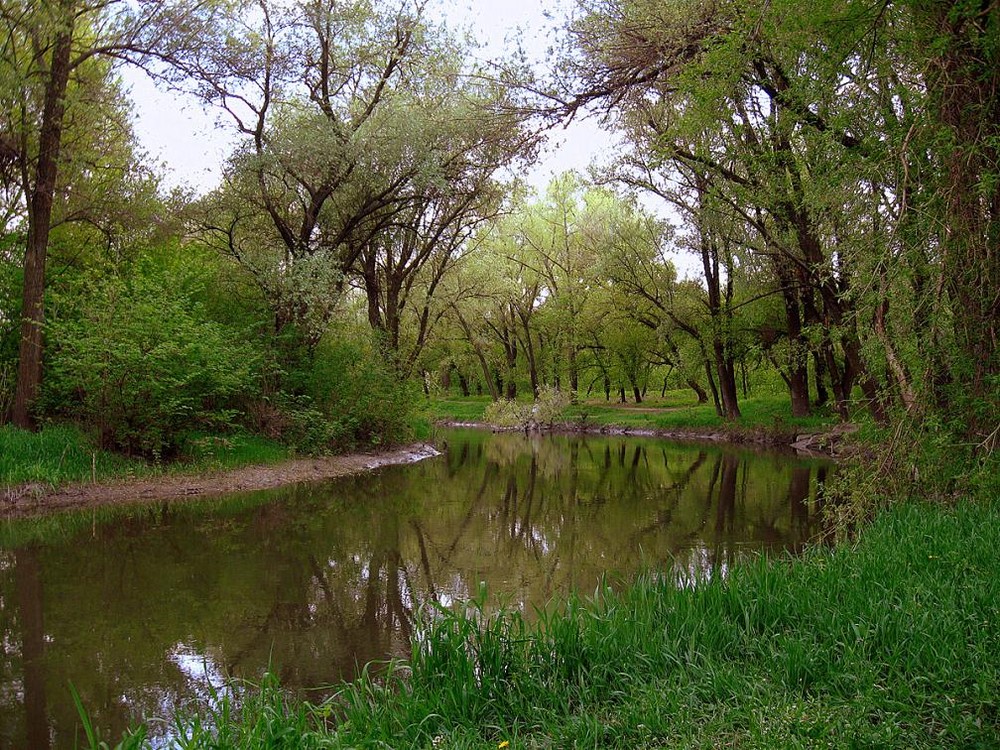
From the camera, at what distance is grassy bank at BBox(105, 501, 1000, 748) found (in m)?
3.11

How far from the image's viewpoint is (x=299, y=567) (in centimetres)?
852

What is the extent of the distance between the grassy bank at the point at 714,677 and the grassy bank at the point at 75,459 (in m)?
9.17

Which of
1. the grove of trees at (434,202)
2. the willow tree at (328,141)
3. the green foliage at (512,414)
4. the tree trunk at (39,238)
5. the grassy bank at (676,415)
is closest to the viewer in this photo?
the grove of trees at (434,202)

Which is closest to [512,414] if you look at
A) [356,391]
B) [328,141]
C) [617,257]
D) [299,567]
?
[617,257]

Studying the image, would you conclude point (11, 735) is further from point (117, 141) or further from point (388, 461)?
point (117, 141)

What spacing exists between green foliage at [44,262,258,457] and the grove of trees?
0.06m

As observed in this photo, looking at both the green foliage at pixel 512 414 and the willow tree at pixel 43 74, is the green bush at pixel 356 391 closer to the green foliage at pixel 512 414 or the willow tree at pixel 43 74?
the willow tree at pixel 43 74

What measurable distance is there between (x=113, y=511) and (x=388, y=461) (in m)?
9.01

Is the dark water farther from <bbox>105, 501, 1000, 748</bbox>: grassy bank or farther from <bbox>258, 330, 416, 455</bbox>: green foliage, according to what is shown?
<bbox>258, 330, 416, 455</bbox>: green foliage

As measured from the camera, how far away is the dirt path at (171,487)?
10750mm

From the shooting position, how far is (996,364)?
21.2ft

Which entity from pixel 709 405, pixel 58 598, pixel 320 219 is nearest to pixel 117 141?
pixel 320 219

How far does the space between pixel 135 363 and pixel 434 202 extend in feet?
39.8

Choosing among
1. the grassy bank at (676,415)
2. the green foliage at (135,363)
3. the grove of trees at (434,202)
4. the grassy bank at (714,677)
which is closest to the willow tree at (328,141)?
the grove of trees at (434,202)
